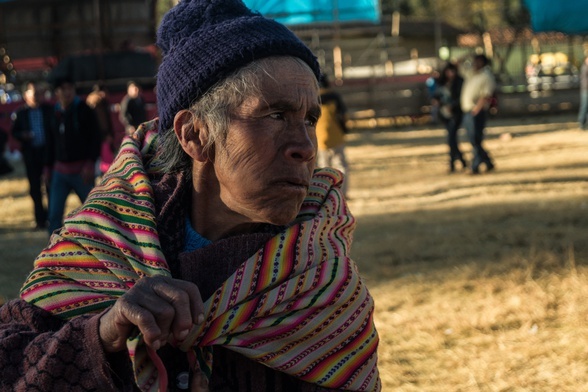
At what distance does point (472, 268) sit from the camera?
7203mm

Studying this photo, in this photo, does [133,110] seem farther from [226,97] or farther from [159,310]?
[159,310]

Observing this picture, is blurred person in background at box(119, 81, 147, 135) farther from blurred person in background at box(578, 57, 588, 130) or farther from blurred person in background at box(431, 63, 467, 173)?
blurred person in background at box(578, 57, 588, 130)

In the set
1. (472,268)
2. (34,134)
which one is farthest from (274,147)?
(34,134)

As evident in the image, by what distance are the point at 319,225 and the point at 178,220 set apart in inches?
13.8

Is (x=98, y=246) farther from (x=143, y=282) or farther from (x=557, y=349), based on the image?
(x=557, y=349)

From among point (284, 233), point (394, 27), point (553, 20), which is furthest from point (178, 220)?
point (394, 27)

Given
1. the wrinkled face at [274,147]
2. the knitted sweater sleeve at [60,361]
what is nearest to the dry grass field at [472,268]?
the wrinkled face at [274,147]

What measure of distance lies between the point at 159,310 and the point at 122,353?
265 mm

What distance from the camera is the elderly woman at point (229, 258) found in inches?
75.5

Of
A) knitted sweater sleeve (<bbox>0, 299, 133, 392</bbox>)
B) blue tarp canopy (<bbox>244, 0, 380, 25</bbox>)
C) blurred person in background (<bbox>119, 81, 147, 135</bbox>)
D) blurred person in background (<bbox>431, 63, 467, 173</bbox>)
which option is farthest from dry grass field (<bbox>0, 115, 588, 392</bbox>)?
knitted sweater sleeve (<bbox>0, 299, 133, 392</bbox>)

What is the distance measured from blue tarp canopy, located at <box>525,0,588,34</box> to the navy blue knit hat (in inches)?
587

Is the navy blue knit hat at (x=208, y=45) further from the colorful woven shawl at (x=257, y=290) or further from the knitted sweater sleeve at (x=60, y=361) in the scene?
the knitted sweater sleeve at (x=60, y=361)

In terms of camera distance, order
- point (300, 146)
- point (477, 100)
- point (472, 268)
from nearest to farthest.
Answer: point (300, 146), point (472, 268), point (477, 100)

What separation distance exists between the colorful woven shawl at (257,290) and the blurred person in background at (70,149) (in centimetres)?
702
